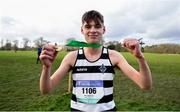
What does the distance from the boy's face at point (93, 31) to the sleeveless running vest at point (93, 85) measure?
0.19 m

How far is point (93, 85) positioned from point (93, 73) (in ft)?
0.40

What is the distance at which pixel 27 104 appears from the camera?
1065 cm

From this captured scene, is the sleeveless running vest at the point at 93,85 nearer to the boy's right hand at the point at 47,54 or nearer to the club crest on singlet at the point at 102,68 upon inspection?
the club crest on singlet at the point at 102,68

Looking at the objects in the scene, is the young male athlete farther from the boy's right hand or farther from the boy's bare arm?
the boy's right hand

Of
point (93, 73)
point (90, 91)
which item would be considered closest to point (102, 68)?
point (93, 73)

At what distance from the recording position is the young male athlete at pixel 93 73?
3137mm

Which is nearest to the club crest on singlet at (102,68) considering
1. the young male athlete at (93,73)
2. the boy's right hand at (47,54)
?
the young male athlete at (93,73)

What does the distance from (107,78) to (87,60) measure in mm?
265


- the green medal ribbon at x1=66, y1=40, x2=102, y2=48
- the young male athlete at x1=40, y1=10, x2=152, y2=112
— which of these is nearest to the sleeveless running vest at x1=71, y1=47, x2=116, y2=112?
the young male athlete at x1=40, y1=10, x2=152, y2=112

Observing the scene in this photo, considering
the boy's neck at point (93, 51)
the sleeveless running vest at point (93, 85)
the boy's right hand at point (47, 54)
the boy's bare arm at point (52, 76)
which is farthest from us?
the boy's neck at point (93, 51)

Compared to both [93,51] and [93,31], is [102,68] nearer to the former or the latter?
[93,51]

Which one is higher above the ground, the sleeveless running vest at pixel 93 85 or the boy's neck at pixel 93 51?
the boy's neck at pixel 93 51

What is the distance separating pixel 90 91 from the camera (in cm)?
316

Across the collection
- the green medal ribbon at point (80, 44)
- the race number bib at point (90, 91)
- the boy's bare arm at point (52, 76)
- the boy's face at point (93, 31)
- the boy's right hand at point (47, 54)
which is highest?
the boy's face at point (93, 31)
